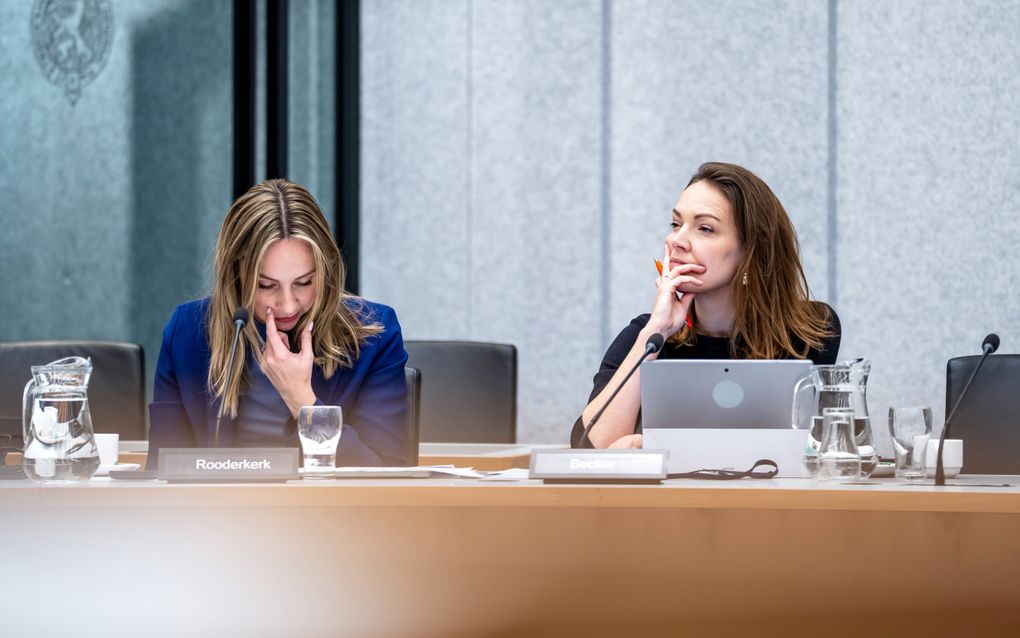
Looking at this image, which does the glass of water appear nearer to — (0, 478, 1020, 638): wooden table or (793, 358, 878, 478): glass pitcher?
(0, 478, 1020, 638): wooden table

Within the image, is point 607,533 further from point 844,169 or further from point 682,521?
point 844,169

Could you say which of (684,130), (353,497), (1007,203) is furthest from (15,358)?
(1007,203)

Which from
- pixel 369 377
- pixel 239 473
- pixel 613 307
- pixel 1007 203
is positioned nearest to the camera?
pixel 239 473

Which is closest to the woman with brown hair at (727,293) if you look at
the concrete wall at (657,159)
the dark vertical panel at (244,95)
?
the concrete wall at (657,159)

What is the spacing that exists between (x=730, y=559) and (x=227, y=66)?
117 inches

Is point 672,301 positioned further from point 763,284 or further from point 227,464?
point 227,464

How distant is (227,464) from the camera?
142 centimetres

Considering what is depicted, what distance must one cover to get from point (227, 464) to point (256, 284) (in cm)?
75

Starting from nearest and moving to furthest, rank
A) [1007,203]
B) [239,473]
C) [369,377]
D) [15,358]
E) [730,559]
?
[730,559], [239,473], [369,377], [15,358], [1007,203]

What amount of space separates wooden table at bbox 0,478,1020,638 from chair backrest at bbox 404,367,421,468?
0.85 meters

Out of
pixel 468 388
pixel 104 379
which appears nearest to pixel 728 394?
pixel 468 388

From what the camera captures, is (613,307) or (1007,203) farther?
(613,307)

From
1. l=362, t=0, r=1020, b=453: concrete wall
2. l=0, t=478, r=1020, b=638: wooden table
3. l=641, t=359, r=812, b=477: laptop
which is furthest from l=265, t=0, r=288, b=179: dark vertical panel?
l=0, t=478, r=1020, b=638: wooden table

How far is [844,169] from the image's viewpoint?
370cm
